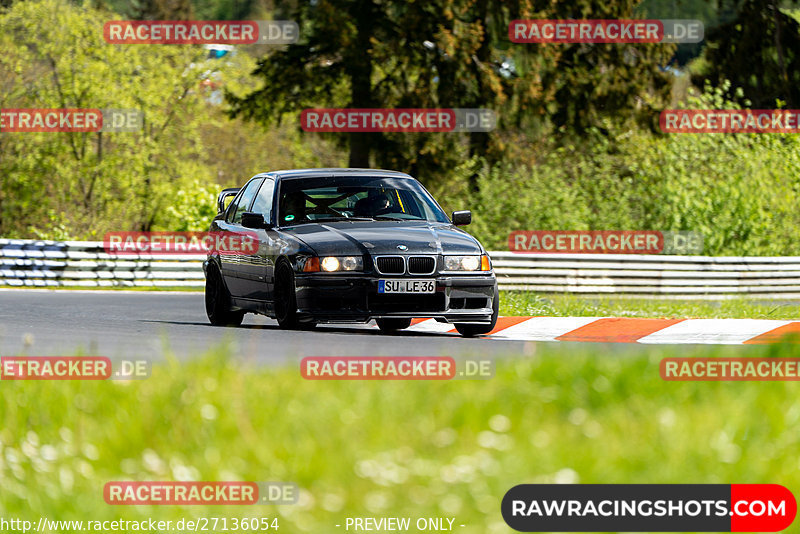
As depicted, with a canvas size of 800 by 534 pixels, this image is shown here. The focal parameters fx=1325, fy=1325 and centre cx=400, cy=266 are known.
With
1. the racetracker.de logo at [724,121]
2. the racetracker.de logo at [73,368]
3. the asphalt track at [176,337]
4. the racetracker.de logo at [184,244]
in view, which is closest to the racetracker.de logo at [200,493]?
the racetracker.de logo at [73,368]

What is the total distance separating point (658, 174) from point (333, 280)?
24182mm

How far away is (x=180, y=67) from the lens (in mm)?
56438

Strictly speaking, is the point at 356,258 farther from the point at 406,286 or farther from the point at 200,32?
the point at 200,32

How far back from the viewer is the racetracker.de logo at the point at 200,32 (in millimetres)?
35312

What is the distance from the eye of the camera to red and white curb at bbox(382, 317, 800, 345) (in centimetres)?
1211

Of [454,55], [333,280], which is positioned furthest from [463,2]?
[333,280]

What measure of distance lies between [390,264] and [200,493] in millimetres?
7293

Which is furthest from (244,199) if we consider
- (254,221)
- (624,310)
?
(624,310)

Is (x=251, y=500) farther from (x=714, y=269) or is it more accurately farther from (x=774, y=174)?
(x=774, y=174)

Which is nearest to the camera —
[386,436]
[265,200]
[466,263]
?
[386,436]

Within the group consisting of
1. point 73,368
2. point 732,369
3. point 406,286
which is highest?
point 732,369

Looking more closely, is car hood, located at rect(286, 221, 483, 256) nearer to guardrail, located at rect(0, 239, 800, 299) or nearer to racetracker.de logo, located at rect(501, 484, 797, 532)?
racetracker.de logo, located at rect(501, 484, 797, 532)

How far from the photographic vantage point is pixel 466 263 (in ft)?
42.0

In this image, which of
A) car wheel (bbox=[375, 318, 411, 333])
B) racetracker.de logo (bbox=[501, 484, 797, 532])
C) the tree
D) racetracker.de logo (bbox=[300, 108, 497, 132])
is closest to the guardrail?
racetracker.de logo (bbox=[300, 108, 497, 132])
